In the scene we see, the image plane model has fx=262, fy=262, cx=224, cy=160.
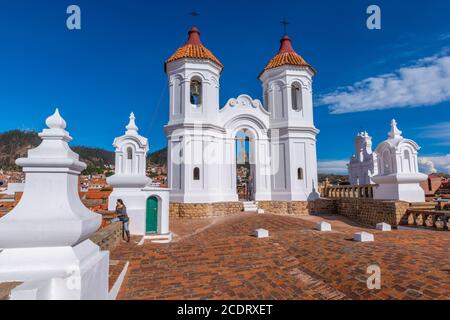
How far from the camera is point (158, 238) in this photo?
988cm

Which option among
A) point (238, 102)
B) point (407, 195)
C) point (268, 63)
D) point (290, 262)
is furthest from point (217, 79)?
point (290, 262)

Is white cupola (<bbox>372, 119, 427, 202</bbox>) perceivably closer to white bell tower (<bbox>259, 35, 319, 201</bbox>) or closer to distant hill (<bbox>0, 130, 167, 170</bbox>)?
white bell tower (<bbox>259, 35, 319, 201</bbox>)

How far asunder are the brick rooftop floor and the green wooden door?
4412 mm

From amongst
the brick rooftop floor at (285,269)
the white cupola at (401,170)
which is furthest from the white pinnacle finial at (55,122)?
the white cupola at (401,170)

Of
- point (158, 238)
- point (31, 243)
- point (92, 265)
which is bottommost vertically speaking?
point (158, 238)

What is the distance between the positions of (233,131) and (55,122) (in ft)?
54.0

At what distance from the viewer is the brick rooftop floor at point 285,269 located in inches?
153

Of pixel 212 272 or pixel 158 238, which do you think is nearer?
pixel 212 272

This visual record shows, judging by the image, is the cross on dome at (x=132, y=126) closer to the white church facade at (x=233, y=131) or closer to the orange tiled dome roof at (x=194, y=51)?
the white church facade at (x=233, y=131)

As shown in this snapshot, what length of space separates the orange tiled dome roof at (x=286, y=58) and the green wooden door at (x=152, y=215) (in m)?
13.9

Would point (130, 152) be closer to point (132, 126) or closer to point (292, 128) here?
point (132, 126)

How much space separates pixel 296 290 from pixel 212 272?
1.46m

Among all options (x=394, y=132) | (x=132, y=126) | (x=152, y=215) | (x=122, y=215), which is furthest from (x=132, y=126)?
(x=394, y=132)
